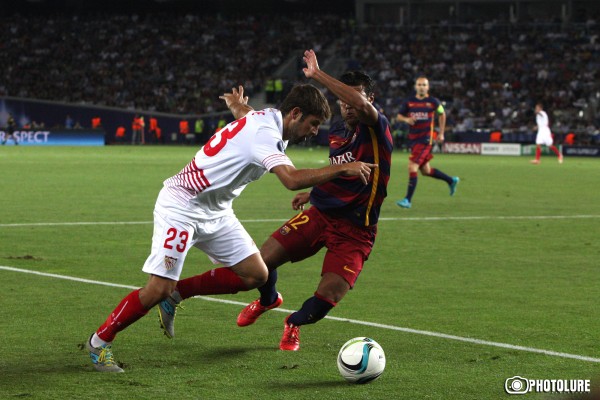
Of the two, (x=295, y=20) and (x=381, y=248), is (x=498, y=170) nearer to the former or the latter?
(x=381, y=248)

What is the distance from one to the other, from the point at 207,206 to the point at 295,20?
6340cm

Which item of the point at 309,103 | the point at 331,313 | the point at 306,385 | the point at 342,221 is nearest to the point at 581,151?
the point at 331,313

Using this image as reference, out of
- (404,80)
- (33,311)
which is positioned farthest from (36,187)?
(404,80)

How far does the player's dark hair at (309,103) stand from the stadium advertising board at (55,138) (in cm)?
5105

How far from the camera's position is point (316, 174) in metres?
6.36

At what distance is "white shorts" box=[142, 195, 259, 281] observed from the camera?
6582 mm

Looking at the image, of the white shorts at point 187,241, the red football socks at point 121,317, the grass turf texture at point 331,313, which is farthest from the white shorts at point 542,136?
the red football socks at point 121,317

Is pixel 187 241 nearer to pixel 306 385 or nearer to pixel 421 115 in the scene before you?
pixel 306 385

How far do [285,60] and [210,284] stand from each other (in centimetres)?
5768

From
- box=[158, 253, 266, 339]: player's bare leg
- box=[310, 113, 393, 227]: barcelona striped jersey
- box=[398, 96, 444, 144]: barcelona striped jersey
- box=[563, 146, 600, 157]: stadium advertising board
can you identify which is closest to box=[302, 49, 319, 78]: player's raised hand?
box=[310, 113, 393, 227]: barcelona striped jersey

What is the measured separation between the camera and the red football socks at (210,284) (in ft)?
24.6

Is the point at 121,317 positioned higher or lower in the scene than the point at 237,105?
lower

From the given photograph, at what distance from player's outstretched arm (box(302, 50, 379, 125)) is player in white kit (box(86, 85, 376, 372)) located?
20 cm

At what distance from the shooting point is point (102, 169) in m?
30.9
